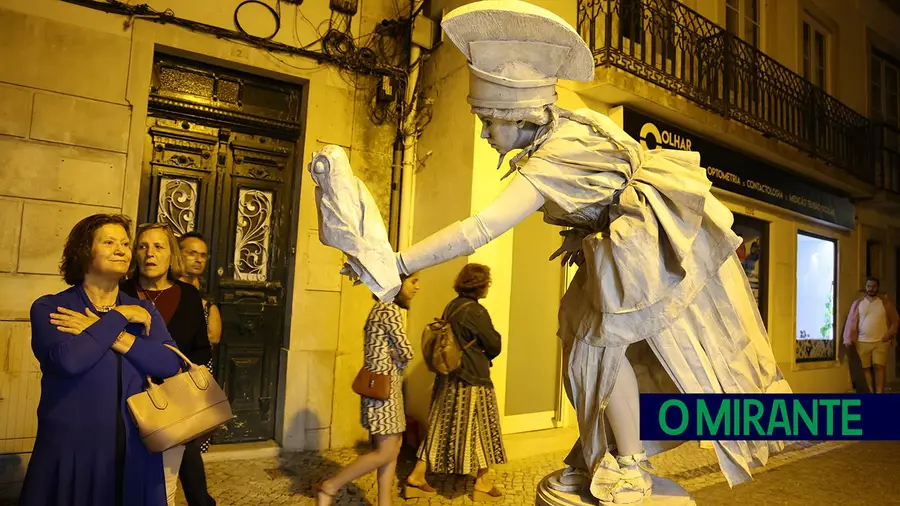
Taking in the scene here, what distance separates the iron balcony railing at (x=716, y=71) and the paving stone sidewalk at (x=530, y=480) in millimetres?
3756

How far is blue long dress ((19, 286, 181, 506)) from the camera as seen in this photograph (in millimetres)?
2062

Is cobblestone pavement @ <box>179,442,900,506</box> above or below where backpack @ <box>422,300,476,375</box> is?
below

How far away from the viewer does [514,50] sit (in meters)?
1.49

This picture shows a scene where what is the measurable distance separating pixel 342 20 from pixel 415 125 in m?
1.16

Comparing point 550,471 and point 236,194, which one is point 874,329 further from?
point 236,194

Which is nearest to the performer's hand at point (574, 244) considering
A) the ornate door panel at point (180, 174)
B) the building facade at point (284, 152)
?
the building facade at point (284, 152)

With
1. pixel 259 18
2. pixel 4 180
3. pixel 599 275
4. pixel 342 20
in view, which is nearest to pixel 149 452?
pixel 599 275

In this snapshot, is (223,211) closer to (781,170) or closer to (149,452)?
(149,452)

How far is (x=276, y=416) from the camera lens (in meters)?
4.91

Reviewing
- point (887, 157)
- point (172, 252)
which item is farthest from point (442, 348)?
point (887, 157)

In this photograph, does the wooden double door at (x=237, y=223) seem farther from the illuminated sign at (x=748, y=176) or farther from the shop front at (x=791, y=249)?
the shop front at (x=791, y=249)

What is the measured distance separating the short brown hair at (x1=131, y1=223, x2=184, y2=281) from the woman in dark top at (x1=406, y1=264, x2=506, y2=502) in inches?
71.3

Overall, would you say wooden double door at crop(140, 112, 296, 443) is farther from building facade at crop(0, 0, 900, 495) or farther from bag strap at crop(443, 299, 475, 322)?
bag strap at crop(443, 299, 475, 322)

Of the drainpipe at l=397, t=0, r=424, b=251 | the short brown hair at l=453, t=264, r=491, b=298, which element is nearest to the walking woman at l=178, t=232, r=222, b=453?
Answer: the short brown hair at l=453, t=264, r=491, b=298
